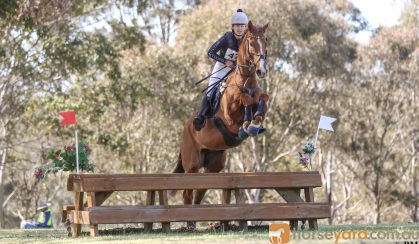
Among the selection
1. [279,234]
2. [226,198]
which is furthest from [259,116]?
[279,234]

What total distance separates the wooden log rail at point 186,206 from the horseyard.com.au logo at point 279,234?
1614mm

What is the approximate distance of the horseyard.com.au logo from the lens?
8.15 meters

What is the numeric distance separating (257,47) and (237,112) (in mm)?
1055

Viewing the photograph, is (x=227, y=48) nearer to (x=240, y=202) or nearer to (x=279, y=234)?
(x=240, y=202)

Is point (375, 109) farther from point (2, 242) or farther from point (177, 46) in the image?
point (2, 242)

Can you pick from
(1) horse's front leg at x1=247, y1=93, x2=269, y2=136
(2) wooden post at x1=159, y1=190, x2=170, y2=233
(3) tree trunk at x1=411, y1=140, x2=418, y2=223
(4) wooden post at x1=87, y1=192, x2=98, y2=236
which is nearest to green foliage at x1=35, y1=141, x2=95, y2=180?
(4) wooden post at x1=87, y1=192, x2=98, y2=236

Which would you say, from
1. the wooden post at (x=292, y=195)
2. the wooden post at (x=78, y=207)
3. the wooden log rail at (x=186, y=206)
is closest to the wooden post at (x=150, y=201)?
the wooden log rail at (x=186, y=206)

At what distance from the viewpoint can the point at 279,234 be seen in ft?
27.7

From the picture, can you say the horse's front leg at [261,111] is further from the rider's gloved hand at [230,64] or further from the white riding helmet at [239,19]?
the white riding helmet at [239,19]

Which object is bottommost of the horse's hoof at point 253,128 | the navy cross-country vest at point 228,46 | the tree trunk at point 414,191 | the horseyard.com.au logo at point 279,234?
the tree trunk at point 414,191

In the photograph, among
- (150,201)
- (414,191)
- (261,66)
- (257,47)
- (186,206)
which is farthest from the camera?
(414,191)

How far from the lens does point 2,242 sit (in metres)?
10.3

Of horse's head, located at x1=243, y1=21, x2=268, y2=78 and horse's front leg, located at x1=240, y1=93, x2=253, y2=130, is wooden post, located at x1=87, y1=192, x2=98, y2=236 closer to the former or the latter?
horse's front leg, located at x1=240, y1=93, x2=253, y2=130

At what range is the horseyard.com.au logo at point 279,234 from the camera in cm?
815
